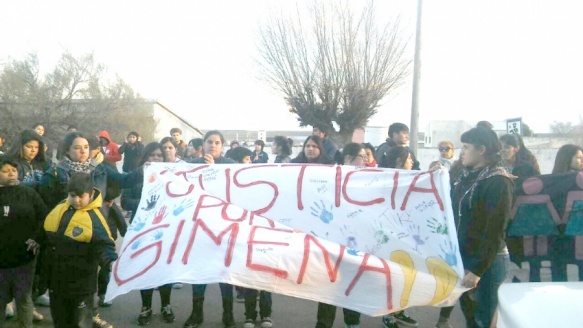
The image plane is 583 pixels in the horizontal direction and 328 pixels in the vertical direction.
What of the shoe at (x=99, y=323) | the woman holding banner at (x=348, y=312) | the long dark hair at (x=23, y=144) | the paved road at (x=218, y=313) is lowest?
the paved road at (x=218, y=313)

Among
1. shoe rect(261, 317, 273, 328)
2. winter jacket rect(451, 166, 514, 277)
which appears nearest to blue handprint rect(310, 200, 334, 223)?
winter jacket rect(451, 166, 514, 277)

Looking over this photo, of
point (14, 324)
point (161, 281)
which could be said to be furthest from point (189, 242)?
point (14, 324)

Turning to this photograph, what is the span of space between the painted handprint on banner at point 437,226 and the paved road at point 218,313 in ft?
5.03

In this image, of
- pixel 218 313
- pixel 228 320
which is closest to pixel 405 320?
pixel 228 320

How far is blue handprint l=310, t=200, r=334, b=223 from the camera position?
4570 millimetres

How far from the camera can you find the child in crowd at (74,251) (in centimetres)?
422

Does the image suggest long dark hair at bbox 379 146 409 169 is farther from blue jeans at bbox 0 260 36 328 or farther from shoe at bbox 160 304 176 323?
blue jeans at bbox 0 260 36 328

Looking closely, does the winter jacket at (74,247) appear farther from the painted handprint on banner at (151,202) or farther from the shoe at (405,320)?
→ the shoe at (405,320)

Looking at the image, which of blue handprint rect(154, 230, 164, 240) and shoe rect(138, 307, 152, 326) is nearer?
blue handprint rect(154, 230, 164, 240)

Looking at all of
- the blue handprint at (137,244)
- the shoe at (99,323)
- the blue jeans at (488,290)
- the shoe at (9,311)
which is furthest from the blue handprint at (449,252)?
the shoe at (9,311)

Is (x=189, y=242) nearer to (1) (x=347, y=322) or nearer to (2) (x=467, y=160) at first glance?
(1) (x=347, y=322)

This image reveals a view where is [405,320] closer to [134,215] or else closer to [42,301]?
[134,215]

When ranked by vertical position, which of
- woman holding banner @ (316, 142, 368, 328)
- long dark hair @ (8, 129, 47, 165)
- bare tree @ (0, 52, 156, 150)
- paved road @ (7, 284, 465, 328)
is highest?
bare tree @ (0, 52, 156, 150)

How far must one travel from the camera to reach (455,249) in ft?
13.2
